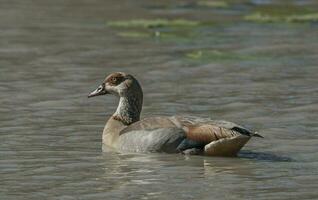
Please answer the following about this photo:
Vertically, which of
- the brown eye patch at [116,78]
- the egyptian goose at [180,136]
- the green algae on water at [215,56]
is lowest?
the green algae on water at [215,56]

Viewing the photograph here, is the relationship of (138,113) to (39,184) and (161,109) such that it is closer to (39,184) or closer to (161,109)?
(161,109)

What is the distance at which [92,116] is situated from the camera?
1518 cm

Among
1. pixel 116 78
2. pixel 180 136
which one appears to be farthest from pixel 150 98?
pixel 180 136

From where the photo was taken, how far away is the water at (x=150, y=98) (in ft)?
36.8

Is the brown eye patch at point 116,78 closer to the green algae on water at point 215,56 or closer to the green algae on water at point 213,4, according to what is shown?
the green algae on water at point 215,56

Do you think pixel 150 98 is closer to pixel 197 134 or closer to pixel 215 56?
pixel 215 56

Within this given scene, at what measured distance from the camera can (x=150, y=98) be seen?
→ 1625 centimetres

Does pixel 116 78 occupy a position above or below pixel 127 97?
above

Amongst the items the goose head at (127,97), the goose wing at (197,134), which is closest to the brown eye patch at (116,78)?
the goose head at (127,97)

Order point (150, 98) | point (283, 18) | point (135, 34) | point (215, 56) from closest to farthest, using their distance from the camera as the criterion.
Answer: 1. point (150, 98)
2. point (215, 56)
3. point (135, 34)
4. point (283, 18)

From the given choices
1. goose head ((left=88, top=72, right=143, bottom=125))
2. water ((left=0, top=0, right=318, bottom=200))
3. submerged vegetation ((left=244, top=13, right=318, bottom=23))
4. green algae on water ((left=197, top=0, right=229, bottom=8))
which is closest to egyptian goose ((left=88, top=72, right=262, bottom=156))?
water ((left=0, top=0, right=318, bottom=200))

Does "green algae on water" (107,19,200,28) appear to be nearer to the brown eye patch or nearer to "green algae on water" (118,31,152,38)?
"green algae on water" (118,31,152,38)

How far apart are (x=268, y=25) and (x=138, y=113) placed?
9.76 meters

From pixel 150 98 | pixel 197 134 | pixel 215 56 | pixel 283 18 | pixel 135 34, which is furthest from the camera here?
pixel 283 18
